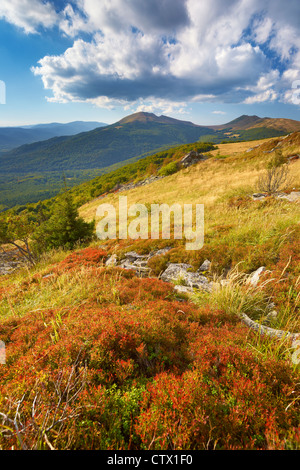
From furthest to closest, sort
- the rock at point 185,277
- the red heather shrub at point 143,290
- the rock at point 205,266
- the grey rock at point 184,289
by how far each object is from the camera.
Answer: the rock at point 205,266
the rock at point 185,277
the grey rock at point 184,289
the red heather shrub at point 143,290

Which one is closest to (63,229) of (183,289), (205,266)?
(205,266)

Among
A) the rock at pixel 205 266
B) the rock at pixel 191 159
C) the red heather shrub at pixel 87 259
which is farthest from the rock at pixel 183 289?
the rock at pixel 191 159

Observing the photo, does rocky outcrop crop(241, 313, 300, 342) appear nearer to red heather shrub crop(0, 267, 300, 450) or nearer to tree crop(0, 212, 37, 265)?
red heather shrub crop(0, 267, 300, 450)

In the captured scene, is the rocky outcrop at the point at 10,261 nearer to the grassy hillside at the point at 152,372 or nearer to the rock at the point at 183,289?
the grassy hillside at the point at 152,372

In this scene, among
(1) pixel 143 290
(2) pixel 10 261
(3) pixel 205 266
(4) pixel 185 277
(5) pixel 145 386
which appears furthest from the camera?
(2) pixel 10 261

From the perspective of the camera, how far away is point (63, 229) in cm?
1431

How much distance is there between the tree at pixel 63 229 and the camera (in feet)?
46.3

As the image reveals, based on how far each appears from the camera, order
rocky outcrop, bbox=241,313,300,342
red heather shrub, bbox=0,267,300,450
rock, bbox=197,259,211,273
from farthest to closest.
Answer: rock, bbox=197,259,211,273
rocky outcrop, bbox=241,313,300,342
red heather shrub, bbox=0,267,300,450

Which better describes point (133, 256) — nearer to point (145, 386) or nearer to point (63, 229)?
point (145, 386)

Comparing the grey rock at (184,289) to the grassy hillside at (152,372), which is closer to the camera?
the grassy hillside at (152,372)

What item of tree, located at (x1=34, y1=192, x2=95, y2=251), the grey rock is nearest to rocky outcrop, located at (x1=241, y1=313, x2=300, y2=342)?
the grey rock

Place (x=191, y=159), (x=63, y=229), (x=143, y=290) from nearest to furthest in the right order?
1. (x=143, y=290)
2. (x=63, y=229)
3. (x=191, y=159)

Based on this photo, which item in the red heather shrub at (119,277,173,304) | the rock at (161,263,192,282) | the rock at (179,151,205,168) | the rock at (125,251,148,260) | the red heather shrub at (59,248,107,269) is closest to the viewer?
the red heather shrub at (119,277,173,304)

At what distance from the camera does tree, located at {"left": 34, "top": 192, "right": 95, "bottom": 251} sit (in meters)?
14.1
